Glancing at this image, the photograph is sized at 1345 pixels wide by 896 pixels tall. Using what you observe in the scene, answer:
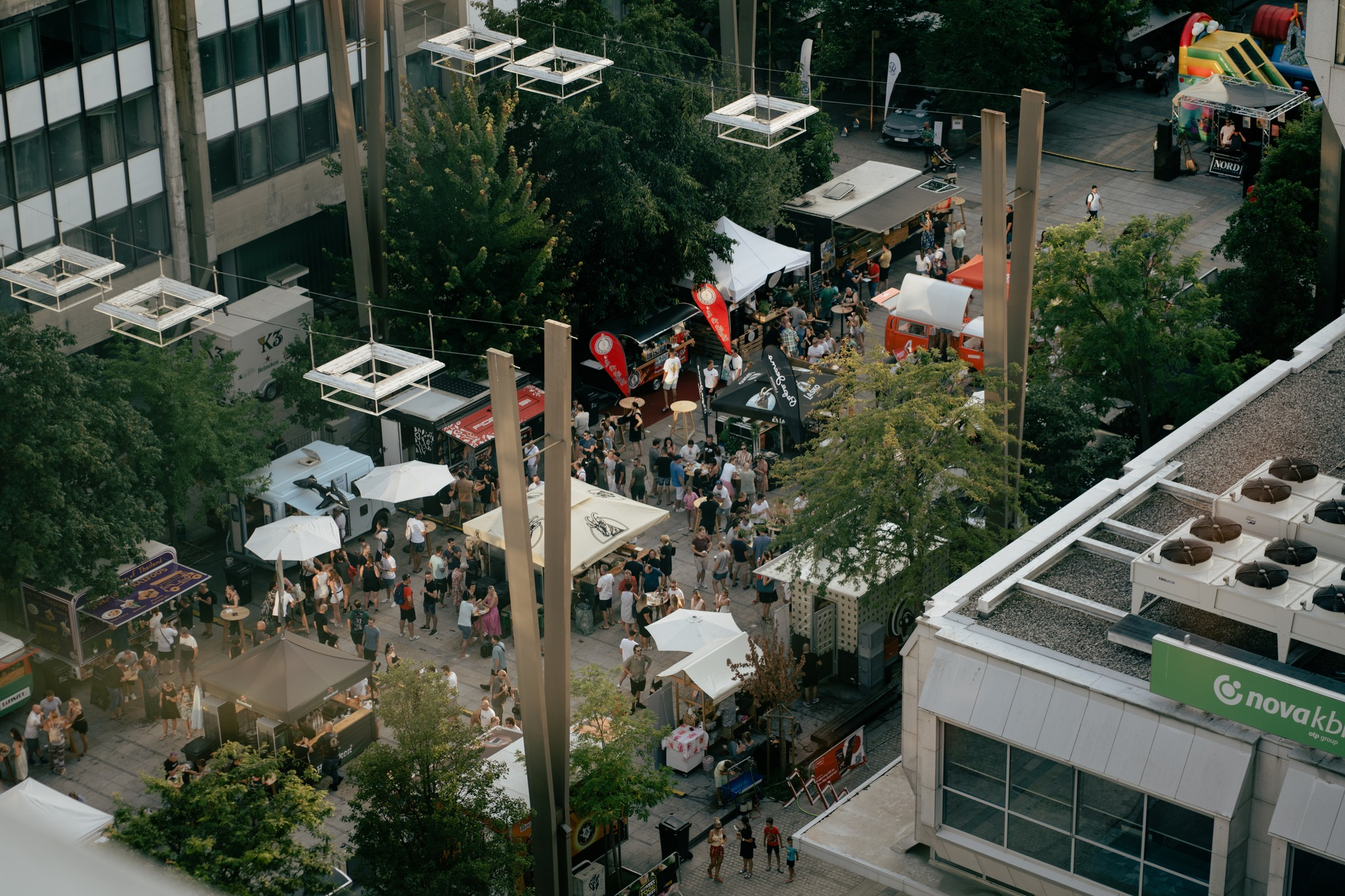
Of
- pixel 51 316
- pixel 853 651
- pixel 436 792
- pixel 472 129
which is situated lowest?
pixel 853 651

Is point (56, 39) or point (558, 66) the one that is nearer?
point (56, 39)

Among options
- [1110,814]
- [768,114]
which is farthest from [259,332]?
[1110,814]

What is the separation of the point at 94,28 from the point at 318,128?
7676mm

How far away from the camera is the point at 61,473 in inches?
1177

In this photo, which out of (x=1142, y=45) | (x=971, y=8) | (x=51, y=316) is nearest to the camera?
(x=51, y=316)

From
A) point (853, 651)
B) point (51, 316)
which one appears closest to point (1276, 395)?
point (853, 651)

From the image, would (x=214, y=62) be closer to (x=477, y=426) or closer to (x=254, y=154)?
(x=254, y=154)

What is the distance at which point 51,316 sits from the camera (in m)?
36.8

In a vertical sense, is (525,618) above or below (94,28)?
below

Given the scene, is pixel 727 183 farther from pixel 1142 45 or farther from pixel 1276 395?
pixel 1142 45

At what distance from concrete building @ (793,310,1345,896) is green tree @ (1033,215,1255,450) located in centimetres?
1265

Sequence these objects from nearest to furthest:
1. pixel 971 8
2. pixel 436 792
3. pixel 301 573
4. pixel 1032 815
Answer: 1. pixel 1032 815
2. pixel 436 792
3. pixel 301 573
4. pixel 971 8

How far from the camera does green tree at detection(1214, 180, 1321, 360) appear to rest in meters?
38.8

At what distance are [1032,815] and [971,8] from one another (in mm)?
39965
